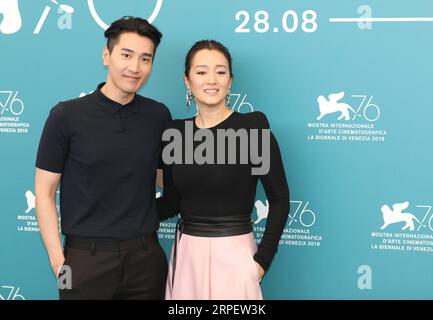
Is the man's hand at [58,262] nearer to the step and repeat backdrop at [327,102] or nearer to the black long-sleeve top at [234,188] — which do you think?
the black long-sleeve top at [234,188]

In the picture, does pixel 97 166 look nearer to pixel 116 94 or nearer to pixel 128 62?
pixel 116 94

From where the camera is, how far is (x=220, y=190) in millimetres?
1680

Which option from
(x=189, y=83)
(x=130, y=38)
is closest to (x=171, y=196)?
(x=189, y=83)

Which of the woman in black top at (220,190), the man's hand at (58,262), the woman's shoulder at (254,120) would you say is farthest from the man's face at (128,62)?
the man's hand at (58,262)

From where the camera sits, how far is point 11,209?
2383 millimetres

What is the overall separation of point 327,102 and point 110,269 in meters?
1.08

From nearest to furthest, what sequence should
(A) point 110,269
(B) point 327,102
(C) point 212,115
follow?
(A) point 110,269
(C) point 212,115
(B) point 327,102

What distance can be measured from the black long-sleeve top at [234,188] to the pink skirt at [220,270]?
6 cm

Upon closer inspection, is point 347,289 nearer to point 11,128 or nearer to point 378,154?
point 378,154

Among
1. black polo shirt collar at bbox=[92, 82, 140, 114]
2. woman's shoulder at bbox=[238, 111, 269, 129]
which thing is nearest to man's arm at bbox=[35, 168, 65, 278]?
black polo shirt collar at bbox=[92, 82, 140, 114]

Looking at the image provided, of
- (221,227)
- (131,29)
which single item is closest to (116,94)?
(131,29)

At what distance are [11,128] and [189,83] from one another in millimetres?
1047

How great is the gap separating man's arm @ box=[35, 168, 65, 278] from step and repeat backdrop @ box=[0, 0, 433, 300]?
67 centimetres

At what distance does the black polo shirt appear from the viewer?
165cm
